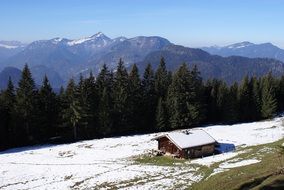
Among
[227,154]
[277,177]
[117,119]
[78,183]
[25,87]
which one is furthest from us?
[117,119]

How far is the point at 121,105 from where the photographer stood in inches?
3391

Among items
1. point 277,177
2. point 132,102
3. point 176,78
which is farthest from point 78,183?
point 176,78

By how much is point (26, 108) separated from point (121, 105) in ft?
62.4

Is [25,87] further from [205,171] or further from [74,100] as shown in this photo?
[205,171]

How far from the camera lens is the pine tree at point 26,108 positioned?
262 ft

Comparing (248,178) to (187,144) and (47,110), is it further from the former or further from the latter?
(47,110)

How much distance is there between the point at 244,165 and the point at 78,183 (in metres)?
19.6

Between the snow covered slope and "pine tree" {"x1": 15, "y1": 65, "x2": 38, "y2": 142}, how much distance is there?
4.93 meters

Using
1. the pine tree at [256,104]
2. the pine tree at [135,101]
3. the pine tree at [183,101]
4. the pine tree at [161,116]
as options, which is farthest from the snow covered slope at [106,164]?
the pine tree at [256,104]

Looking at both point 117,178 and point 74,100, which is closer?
point 117,178

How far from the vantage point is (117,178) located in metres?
48.7

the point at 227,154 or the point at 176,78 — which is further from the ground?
the point at 176,78

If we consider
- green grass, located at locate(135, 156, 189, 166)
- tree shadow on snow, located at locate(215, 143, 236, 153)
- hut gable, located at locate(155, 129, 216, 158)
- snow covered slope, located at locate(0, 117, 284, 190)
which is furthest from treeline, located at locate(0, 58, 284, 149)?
green grass, located at locate(135, 156, 189, 166)

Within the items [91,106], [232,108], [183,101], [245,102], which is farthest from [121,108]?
[245,102]
